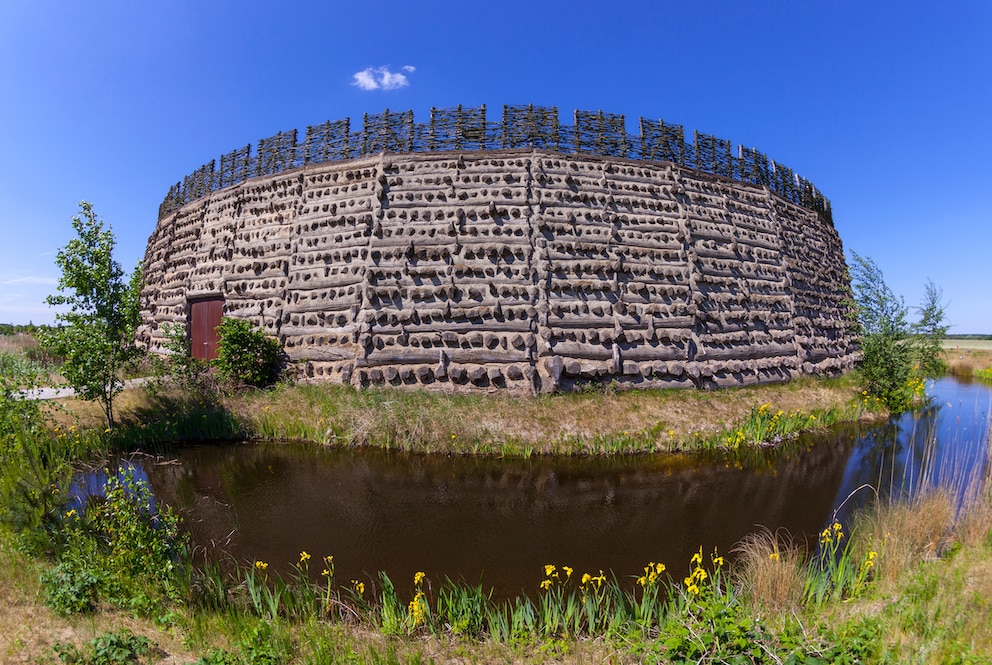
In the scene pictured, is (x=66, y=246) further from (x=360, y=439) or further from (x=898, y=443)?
(x=898, y=443)

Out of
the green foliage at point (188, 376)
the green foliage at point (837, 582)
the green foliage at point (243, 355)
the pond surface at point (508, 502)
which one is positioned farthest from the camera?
the green foliage at point (243, 355)

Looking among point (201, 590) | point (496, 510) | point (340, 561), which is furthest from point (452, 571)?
point (201, 590)

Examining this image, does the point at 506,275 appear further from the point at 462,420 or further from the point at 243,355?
the point at 243,355

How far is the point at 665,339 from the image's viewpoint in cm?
1441

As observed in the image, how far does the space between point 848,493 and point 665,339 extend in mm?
6288

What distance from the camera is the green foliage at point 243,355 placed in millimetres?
14102

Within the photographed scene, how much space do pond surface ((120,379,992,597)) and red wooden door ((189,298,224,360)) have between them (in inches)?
253

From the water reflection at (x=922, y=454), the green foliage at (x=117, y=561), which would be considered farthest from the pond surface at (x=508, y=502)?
the green foliage at (x=117, y=561)

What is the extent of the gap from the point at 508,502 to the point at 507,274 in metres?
7.32

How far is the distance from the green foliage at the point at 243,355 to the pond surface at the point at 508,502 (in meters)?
2.96

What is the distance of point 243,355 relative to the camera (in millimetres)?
14117

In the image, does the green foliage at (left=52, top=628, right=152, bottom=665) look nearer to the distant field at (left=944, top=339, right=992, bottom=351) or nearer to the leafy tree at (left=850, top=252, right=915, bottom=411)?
the leafy tree at (left=850, top=252, right=915, bottom=411)

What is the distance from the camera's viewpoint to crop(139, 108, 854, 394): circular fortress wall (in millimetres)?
13711

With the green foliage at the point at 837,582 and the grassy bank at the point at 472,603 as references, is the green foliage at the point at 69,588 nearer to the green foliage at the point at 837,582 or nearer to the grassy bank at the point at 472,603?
the grassy bank at the point at 472,603
